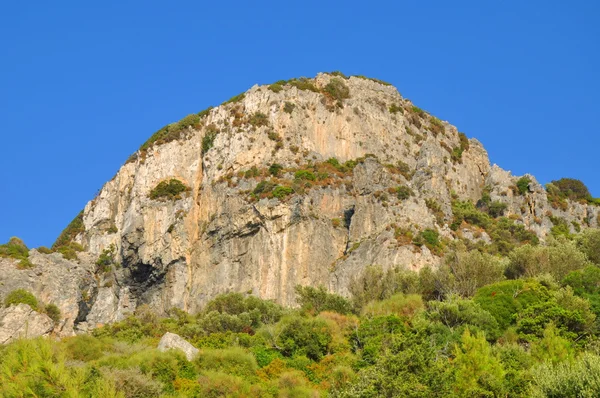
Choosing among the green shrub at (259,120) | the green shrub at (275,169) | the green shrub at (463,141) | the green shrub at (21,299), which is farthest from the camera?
the green shrub at (463,141)

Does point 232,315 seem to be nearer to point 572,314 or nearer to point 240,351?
point 240,351

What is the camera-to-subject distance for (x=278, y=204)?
78688 millimetres

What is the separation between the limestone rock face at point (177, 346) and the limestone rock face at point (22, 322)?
18.8 meters

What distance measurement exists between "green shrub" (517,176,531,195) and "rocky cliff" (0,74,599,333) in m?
0.29

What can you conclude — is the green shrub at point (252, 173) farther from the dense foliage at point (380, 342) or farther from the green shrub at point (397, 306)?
the green shrub at point (397, 306)

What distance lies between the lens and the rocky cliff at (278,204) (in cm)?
7681

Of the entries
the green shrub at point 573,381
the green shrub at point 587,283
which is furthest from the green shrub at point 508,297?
the green shrub at point 573,381

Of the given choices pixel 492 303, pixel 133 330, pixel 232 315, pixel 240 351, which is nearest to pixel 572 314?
pixel 492 303

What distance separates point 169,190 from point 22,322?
19.6 meters

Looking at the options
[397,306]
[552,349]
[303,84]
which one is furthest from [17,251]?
[552,349]

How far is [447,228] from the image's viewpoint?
7900cm

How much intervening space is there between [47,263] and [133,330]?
1511 cm

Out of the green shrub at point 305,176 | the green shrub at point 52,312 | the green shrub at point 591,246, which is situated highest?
the green shrub at point 305,176

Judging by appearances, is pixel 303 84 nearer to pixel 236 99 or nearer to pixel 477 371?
pixel 236 99
